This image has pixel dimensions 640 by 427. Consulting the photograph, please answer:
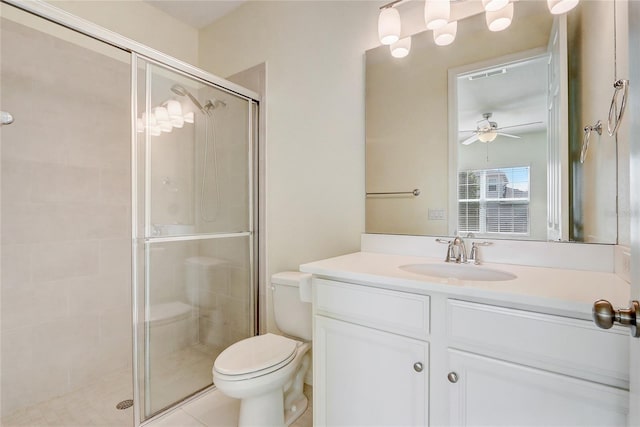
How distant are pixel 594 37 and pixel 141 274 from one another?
7.11 feet

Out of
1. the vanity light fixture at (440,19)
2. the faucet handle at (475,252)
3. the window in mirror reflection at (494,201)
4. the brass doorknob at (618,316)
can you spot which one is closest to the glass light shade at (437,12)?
the vanity light fixture at (440,19)

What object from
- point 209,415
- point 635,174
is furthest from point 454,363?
point 209,415

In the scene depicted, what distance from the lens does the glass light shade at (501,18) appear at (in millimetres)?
1296

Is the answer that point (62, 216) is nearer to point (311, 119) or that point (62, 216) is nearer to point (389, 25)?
point (311, 119)

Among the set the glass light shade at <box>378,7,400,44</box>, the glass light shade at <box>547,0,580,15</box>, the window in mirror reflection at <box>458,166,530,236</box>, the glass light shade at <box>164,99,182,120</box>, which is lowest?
the window in mirror reflection at <box>458,166,530,236</box>

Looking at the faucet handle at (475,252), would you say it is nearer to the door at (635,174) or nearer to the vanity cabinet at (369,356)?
the vanity cabinet at (369,356)

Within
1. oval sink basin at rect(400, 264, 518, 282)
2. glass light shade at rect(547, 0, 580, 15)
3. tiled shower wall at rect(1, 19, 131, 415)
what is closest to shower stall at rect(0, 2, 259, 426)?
tiled shower wall at rect(1, 19, 131, 415)

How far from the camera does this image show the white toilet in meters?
1.33

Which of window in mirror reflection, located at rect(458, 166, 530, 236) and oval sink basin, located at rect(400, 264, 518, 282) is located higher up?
window in mirror reflection, located at rect(458, 166, 530, 236)

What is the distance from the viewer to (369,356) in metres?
1.11

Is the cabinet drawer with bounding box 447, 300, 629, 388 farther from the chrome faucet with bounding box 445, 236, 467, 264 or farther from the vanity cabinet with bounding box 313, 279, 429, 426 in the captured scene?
the chrome faucet with bounding box 445, 236, 467, 264

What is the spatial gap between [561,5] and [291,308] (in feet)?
5.90

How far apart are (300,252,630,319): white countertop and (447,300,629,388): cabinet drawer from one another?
3 centimetres

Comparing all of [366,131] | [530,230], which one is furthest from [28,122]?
[530,230]
